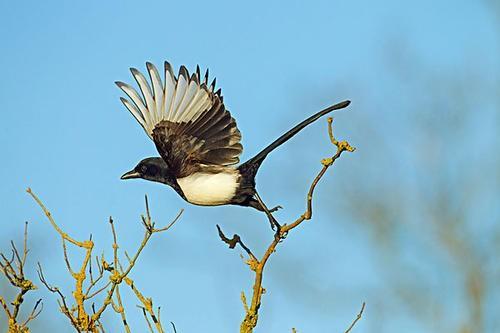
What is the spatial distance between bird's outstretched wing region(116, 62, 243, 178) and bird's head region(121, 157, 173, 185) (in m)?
0.12

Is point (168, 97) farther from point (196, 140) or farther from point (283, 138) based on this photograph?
point (283, 138)

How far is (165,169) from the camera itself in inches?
153

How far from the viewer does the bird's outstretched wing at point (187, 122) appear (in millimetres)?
3660

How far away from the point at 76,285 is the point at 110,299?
0.14 meters

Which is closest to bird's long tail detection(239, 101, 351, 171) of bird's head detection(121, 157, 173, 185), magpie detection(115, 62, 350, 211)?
magpie detection(115, 62, 350, 211)

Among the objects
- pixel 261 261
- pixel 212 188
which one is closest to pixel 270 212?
pixel 212 188

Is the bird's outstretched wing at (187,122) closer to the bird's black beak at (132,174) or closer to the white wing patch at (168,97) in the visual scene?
the white wing patch at (168,97)

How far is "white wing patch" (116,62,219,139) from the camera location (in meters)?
3.72

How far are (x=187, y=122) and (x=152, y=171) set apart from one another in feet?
1.22

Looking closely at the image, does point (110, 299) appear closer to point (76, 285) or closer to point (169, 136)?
point (76, 285)

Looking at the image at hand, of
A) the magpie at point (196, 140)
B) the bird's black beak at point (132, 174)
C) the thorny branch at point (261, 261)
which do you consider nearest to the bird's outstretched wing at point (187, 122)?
the magpie at point (196, 140)

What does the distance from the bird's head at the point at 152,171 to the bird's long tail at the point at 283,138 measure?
1.38 ft

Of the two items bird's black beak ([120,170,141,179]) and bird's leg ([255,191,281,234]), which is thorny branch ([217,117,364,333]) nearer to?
bird's leg ([255,191,281,234])

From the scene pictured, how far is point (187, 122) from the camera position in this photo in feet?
12.3
